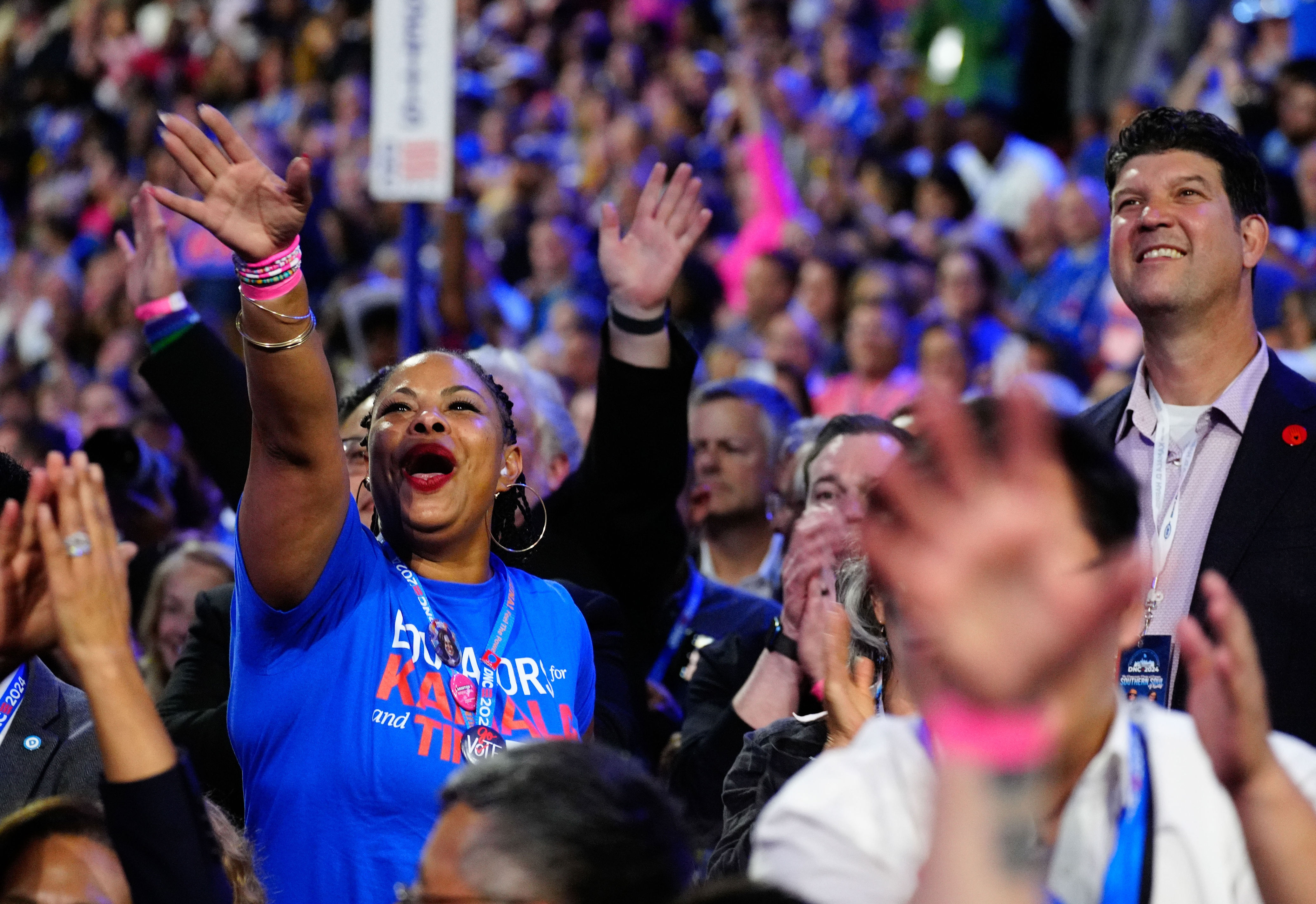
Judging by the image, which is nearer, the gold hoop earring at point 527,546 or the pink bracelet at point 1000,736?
the pink bracelet at point 1000,736

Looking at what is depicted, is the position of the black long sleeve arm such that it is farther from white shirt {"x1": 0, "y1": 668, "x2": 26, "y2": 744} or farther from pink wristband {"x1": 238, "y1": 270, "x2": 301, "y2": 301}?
pink wristband {"x1": 238, "y1": 270, "x2": 301, "y2": 301}

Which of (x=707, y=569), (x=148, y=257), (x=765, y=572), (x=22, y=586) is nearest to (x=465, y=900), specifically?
(x=22, y=586)

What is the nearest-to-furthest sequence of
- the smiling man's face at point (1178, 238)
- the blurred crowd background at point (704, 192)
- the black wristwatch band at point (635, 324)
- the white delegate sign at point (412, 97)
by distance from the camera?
the smiling man's face at point (1178, 238), the black wristwatch band at point (635, 324), the white delegate sign at point (412, 97), the blurred crowd background at point (704, 192)

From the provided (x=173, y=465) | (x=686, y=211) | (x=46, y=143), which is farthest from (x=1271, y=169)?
(x=46, y=143)

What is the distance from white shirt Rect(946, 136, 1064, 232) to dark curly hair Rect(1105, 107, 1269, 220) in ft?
16.1

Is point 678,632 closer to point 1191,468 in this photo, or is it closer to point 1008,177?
point 1191,468

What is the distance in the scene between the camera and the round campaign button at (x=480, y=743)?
8.14 ft

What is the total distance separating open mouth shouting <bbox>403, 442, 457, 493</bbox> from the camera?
2814 millimetres

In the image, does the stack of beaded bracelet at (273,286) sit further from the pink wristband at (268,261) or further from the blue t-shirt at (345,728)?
the blue t-shirt at (345,728)

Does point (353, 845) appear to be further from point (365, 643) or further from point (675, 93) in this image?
point (675, 93)

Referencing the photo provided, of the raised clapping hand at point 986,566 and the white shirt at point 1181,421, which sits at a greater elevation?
the white shirt at point 1181,421

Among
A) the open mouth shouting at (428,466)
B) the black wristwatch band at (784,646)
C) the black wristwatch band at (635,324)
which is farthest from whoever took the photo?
the black wristwatch band at (635,324)

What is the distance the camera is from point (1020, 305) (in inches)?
302

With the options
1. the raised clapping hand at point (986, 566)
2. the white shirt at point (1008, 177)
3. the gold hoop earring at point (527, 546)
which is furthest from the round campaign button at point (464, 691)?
the white shirt at point (1008, 177)
